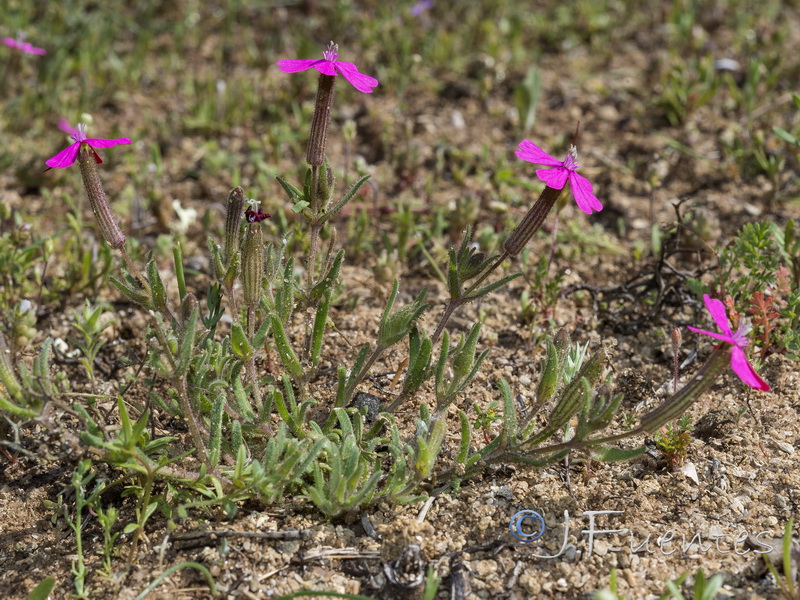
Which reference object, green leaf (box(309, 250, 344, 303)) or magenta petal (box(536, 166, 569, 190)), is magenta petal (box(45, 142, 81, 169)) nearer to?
green leaf (box(309, 250, 344, 303))

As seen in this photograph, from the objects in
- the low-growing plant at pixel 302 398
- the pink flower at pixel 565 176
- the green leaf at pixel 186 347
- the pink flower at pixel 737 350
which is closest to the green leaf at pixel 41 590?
the low-growing plant at pixel 302 398

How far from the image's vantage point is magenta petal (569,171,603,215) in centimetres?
263

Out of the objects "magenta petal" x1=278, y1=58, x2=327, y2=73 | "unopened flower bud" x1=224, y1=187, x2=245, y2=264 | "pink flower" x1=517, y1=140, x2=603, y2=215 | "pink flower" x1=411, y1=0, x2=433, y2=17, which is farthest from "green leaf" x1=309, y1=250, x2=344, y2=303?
"pink flower" x1=411, y1=0, x2=433, y2=17

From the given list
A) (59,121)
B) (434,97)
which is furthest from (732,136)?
(59,121)

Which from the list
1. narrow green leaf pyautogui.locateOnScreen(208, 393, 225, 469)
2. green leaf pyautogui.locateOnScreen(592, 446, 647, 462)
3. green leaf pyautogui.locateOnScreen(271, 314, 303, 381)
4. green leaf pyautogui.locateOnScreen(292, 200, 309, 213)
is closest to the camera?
green leaf pyautogui.locateOnScreen(592, 446, 647, 462)

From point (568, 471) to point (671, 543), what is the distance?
0.44m

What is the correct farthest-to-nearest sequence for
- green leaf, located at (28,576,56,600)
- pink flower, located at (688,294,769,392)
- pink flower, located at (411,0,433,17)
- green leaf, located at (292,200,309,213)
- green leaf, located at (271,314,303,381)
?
1. pink flower, located at (411,0,433,17)
2. green leaf, located at (271,314,303,381)
3. green leaf, located at (292,200,309,213)
4. green leaf, located at (28,576,56,600)
5. pink flower, located at (688,294,769,392)

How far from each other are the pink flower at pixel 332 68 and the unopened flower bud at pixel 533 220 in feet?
2.27

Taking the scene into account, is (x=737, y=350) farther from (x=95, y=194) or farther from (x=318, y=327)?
(x=95, y=194)

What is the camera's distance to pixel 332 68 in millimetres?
2787

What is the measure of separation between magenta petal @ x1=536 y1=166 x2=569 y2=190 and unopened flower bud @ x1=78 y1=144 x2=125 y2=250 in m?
1.47

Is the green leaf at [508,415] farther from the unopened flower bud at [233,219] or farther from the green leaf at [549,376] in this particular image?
the unopened flower bud at [233,219]

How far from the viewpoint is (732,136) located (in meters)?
5.12
